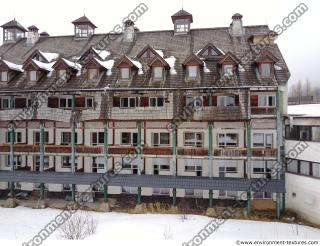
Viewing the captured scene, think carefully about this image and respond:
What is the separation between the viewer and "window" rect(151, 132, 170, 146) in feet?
105

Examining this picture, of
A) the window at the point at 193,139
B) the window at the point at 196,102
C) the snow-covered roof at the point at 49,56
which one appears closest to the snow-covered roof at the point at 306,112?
the window at the point at 196,102

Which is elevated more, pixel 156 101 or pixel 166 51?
pixel 166 51

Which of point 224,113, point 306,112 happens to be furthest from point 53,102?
point 306,112

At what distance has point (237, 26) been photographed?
115ft

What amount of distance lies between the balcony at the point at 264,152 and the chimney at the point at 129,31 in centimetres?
1938

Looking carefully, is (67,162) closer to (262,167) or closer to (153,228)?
(153,228)

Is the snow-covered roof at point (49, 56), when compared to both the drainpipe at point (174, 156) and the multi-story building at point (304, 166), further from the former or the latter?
the multi-story building at point (304, 166)

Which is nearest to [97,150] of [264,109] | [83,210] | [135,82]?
[83,210]

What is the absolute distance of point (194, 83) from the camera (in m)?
30.0

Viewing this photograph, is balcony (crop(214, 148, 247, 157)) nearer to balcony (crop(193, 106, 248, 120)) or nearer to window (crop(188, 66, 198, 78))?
balcony (crop(193, 106, 248, 120))

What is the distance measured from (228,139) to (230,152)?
1.76 metres

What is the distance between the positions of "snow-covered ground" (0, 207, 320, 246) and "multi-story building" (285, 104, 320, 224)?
2.51m

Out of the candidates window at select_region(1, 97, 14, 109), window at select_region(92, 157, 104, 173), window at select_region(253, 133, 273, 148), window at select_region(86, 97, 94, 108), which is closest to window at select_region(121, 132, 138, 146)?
window at select_region(92, 157, 104, 173)

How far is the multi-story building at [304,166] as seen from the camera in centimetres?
2641
